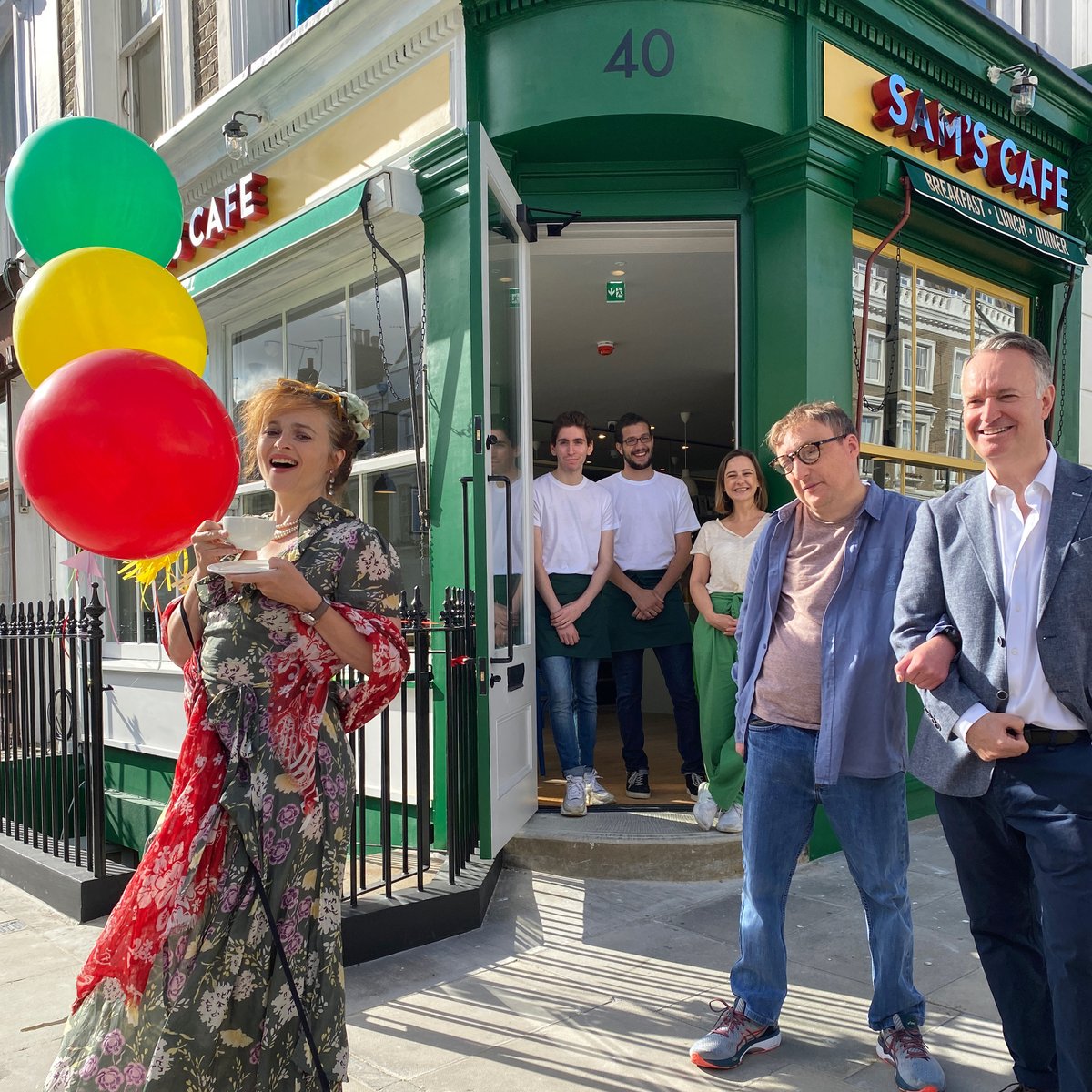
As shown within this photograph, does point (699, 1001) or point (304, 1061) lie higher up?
point (304, 1061)

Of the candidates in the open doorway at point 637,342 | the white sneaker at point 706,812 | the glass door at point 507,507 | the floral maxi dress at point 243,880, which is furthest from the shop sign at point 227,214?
the floral maxi dress at point 243,880

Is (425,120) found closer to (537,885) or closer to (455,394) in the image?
(455,394)

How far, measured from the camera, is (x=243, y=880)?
2.18 meters

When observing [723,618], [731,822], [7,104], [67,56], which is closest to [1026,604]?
[723,618]

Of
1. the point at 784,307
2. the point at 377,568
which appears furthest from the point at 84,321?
the point at 784,307

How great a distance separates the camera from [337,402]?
245 cm

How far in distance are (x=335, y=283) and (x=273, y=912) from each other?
4.59 meters

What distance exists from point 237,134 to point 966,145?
14.1 ft

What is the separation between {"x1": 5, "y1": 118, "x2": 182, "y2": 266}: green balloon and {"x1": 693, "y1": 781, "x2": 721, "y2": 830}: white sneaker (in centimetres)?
334

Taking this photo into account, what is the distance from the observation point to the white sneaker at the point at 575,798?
479cm

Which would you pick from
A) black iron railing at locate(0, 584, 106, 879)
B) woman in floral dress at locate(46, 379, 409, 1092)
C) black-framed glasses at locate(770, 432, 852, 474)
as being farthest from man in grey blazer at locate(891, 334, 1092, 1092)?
black iron railing at locate(0, 584, 106, 879)

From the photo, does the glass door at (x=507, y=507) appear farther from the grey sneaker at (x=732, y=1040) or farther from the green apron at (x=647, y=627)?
the grey sneaker at (x=732, y=1040)

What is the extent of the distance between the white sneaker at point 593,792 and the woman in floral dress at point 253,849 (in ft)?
9.04

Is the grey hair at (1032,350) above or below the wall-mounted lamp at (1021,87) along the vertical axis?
below
